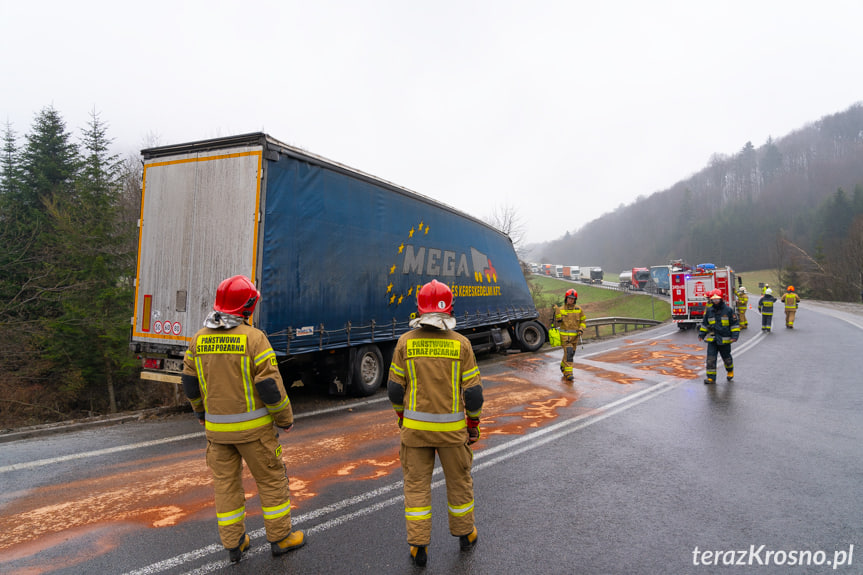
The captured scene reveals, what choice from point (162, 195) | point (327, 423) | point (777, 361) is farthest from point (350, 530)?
point (777, 361)

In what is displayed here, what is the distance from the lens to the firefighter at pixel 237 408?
2.94 metres

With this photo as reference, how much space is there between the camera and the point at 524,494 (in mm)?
3986

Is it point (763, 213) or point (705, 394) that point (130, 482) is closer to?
point (705, 394)

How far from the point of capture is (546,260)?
136000mm

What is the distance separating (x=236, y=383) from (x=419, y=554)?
1608mm

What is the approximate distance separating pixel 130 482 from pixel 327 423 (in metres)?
2.51

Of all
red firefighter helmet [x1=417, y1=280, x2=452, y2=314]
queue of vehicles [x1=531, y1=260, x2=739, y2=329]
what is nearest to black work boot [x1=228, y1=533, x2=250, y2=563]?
red firefighter helmet [x1=417, y1=280, x2=452, y2=314]

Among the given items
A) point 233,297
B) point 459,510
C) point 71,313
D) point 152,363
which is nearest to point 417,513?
point 459,510

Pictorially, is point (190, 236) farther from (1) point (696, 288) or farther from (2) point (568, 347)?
(1) point (696, 288)

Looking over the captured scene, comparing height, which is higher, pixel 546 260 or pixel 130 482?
pixel 546 260

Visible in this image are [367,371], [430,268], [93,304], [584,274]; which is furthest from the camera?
[584,274]

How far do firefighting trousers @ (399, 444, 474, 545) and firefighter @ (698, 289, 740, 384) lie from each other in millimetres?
7529

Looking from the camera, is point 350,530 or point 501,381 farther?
point 501,381

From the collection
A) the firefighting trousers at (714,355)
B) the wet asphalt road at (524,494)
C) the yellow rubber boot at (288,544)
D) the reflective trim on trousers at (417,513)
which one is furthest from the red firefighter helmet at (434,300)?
the firefighting trousers at (714,355)
